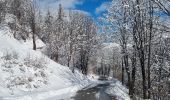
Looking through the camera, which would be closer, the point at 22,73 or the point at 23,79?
the point at 23,79

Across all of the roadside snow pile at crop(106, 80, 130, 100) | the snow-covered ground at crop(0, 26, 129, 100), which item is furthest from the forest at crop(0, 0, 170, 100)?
the snow-covered ground at crop(0, 26, 129, 100)

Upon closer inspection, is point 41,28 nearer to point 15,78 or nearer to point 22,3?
point 22,3

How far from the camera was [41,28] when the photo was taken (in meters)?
86.1

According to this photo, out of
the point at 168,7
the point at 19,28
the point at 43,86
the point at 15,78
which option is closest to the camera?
the point at 168,7

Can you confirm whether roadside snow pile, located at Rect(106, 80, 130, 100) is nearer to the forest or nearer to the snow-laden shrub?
the forest

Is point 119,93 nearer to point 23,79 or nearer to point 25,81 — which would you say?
point 25,81

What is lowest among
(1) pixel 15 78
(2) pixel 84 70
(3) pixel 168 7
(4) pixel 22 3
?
(2) pixel 84 70

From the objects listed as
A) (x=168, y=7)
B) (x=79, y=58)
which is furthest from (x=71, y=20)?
(x=168, y=7)

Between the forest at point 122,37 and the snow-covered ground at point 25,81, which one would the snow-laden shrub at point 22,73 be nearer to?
the snow-covered ground at point 25,81

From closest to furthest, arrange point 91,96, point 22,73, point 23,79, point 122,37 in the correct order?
point 91,96
point 23,79
point 22,73
point 122,37

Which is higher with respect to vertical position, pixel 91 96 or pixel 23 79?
pixel 23 79

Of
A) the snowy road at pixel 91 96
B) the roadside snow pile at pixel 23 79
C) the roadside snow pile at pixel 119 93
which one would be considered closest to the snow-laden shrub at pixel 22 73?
the roadside snow pile at pixel 23 79

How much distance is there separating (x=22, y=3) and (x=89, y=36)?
25743 millimetres

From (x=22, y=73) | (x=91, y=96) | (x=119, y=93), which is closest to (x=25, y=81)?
(x=22, y=73)
